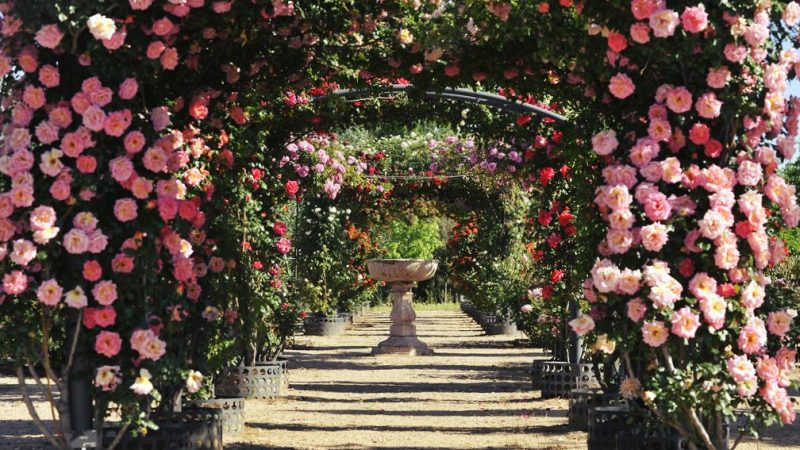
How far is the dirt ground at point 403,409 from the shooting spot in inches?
272

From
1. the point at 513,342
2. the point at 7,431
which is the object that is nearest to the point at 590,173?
the point at 7,431

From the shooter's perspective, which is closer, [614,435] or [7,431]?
[614,435]

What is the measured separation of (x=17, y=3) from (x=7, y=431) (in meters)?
3.97

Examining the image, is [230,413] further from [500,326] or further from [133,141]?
[500,326]

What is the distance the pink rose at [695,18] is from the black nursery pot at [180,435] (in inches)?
120

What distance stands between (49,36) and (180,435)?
212cm

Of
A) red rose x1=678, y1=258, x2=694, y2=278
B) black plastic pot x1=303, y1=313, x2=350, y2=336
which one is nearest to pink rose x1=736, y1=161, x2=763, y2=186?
red rose x1=678, y1=258, x2=694, y2=278

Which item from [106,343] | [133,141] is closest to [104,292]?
[106,343]

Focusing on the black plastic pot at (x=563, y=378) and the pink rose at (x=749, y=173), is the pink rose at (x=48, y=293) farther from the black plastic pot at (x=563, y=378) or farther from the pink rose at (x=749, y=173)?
the black plastic pot at (x=563, y=378)

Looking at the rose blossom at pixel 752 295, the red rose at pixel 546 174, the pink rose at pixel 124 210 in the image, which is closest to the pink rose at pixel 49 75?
the pink rose at pixel 124 210

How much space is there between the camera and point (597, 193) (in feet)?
14.7

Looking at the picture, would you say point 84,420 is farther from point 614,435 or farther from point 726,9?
point 726,9

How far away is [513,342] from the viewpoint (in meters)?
15.4

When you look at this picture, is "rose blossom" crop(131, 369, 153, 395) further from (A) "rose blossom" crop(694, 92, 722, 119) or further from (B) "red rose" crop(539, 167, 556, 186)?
(B) "red rose" crop(539, 167, 556, 186)
